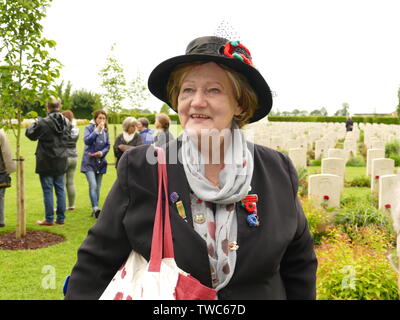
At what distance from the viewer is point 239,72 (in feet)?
6.56

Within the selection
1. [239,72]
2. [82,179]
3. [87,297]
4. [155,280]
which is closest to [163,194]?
[155,280]

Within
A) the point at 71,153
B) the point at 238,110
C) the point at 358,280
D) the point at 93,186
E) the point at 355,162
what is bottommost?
the point at 358,280

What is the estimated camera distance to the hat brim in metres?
1.91

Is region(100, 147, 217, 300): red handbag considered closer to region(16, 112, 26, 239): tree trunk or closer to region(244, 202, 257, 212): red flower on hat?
region(244, 202, 257, 212): red flower on hat

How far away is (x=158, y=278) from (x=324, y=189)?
6097 millimetres

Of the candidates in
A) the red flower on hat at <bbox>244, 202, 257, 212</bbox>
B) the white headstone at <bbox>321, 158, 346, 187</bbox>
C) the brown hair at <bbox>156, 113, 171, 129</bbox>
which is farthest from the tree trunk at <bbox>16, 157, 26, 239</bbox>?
the white headstone at <bbox>321, 158, 346, 187</bbox>

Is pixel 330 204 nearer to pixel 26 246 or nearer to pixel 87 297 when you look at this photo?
pixel 26 246

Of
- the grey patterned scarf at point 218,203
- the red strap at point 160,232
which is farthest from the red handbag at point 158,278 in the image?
the grey patterned scarf at point 218,203

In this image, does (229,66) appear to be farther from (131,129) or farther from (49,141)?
(131,129)

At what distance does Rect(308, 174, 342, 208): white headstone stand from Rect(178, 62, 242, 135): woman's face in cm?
567

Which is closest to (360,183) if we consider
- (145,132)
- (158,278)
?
(145,132)

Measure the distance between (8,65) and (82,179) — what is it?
7399 mm

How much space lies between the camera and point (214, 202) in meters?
1.89

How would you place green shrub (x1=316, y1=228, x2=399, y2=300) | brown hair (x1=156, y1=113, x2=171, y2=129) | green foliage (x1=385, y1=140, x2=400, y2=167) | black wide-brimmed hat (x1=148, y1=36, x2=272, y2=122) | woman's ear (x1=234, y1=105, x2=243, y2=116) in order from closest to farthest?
1. black wide-brimmed hat (x1=148, y1=36, x2=272, y2=122)
2. woman's ear (x1=234, y1=105, x2=243, y2=116)
3. green shrub (x1=316, y1=228, x2=399, y2=300)
4. brown hair (x1=156, y1=113, x2=171, y2=129)
5. green foliage (x1=385, y1=140, x2=400, y2=167)
